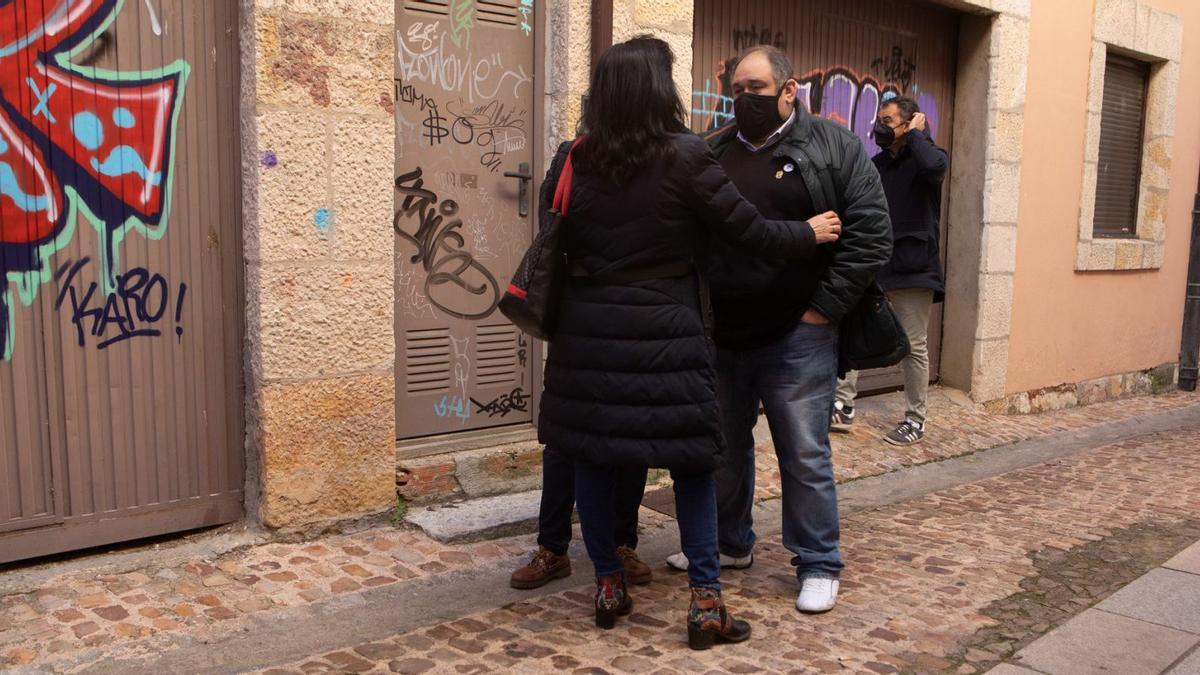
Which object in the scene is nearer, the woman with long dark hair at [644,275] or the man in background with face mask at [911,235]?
the woman with long dark hair at [644,275]

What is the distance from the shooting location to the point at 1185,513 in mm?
5164

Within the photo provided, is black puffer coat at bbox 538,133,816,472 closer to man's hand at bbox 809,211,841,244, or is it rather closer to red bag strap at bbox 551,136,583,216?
red bag strap at bbox 551,136,583,216

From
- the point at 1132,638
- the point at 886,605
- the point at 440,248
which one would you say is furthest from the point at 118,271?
the point at 1132,638

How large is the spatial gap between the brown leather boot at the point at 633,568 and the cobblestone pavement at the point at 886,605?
→ 0.05 m

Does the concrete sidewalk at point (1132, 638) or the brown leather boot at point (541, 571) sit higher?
the brown leather boot at point (541, 571)

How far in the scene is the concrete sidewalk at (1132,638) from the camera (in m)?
3.28

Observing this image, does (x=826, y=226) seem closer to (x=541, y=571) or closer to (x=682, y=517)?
(x=682, y=517)

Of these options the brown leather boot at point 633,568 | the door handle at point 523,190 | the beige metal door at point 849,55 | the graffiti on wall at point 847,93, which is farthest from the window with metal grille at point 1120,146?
the brown leather boot at point 633,568

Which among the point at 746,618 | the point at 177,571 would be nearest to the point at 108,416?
the point at 177,571

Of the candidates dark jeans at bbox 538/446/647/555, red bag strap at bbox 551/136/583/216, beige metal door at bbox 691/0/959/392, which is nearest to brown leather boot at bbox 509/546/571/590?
dark jeans at bbox 538/446/647/555

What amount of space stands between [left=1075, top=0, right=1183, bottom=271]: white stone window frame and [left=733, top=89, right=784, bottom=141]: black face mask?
5.71 meters

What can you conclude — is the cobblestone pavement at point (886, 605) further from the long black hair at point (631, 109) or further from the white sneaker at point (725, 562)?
the long black hair at point (631, 109)

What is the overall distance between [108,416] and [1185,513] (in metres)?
4.83

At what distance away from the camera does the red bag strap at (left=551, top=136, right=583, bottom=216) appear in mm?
3297
